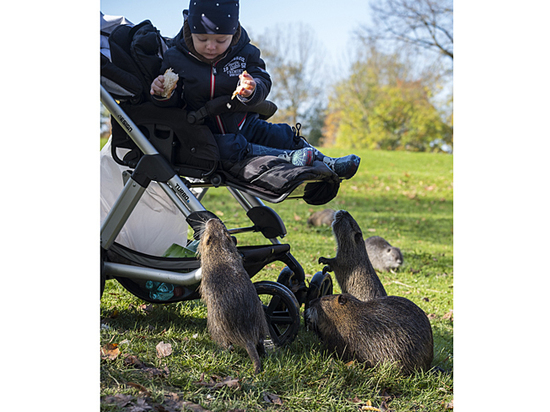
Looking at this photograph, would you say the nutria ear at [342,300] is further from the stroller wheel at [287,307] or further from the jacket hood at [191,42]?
the jacket hood at [191,42]

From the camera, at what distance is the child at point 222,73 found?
2510 millimetres

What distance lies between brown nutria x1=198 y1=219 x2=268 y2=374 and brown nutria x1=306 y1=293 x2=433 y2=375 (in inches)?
17.2

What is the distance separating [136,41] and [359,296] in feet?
6.50

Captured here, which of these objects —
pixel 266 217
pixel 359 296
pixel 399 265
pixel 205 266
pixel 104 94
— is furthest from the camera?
pixel 399 265

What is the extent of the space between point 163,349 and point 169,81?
1350 millimetres

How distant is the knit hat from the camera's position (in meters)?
2.48

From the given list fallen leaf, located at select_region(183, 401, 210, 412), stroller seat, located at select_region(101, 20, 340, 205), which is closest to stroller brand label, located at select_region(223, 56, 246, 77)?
stroller seat, located at select_region(101, 20, 340, 205)

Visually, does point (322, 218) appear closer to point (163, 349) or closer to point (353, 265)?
point (353, 265)

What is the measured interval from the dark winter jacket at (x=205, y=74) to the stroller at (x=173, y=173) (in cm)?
9

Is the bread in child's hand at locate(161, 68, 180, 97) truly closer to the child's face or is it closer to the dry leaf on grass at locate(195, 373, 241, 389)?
the child's face
